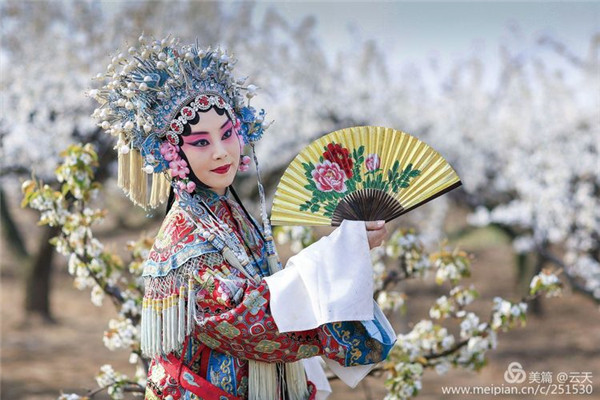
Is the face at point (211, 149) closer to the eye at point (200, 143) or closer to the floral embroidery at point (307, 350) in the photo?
the eye at point (200, 143)

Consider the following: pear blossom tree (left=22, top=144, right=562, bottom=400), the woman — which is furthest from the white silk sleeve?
pear blossom tree (left=22, top=144, right=562, bottom=400)

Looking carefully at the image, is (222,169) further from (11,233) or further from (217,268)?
(11,233)

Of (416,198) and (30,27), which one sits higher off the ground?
(30,27)

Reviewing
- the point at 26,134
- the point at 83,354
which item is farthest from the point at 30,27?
the point at 83,354

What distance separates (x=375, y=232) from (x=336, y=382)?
608 cm

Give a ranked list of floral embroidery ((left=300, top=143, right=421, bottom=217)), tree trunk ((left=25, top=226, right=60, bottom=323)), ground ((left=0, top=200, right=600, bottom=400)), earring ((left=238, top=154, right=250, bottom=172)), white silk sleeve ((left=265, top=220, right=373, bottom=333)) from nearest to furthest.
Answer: white silk sleeve ((left=265, top=220, right=373, bottom=333))
floral embroidery ((left=300, top=143, right=421, bottom=217))
earring ((left=238, top=154, right=250, bottom=172))
ground ((left=0, top=200, right=600, bottom=400))
tree trunk ((left=25, top=226, right=60, bottom=323))

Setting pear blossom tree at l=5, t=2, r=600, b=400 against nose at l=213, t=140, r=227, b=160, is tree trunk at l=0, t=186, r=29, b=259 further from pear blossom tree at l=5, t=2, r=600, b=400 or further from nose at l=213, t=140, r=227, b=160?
nose at l=213, t=140, r=227, b=160

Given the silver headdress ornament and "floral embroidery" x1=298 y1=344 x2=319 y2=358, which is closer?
"floral embroidery" x1=298 y1=344 x2=319 y2=358

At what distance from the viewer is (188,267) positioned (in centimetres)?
267

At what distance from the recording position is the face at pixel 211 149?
2.82m

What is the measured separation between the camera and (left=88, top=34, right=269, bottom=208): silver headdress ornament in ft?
9.23

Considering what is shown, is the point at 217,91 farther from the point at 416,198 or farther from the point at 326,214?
the point at 416,198

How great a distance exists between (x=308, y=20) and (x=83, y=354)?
20.4ft

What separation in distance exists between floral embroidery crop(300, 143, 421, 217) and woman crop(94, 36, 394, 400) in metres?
0.17
